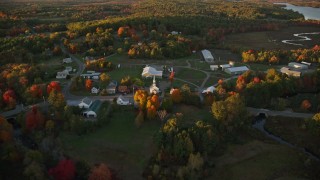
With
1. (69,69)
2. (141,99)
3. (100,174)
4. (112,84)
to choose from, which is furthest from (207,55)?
(100,174)

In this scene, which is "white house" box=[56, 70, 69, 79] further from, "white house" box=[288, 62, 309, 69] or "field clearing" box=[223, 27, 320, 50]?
"white house" box=[288, 62, 309, 69]

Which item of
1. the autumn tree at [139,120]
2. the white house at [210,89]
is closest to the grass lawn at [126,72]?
the white house at [210,89]

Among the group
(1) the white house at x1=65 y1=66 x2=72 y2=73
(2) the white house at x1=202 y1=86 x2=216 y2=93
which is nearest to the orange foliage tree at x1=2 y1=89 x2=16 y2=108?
(1) the white house at x1=65 y1=66 x2=72 y2=73

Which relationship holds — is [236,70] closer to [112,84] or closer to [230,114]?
[112,84]

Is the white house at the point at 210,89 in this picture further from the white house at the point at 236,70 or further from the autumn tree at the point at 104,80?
the autumn tree at the point at 104,80

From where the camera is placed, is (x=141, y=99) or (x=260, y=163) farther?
(x=141, y=99)

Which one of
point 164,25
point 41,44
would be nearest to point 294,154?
point 41,44

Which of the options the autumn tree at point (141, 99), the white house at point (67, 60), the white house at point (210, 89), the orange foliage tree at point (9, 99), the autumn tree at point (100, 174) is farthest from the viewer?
the white house at point (67, 60)
